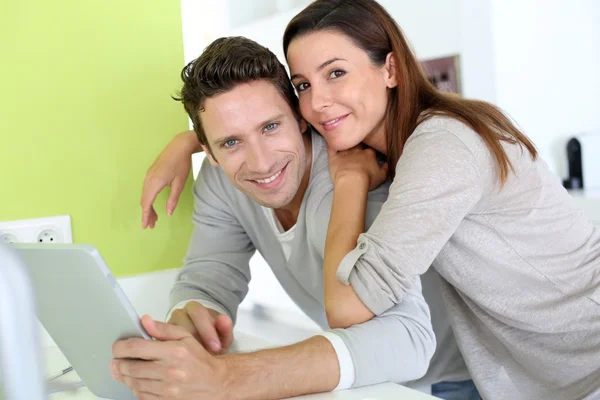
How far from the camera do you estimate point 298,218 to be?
131cm

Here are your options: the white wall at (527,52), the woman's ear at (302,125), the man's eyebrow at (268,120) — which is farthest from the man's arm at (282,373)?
the white wall at (527,52)

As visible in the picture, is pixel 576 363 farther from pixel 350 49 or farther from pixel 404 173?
pixel 350 49

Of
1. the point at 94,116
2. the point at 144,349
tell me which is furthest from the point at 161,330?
the point at 94,116

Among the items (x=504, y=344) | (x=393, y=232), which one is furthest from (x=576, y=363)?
(x=393, y=232)

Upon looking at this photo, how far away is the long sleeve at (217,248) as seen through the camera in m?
1.43

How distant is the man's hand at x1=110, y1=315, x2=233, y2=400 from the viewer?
32.4 inches

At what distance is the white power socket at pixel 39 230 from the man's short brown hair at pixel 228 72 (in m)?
0.41

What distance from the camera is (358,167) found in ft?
4.01

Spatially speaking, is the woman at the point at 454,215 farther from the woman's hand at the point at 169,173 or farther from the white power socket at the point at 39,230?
the white power socket at the point at 39,230

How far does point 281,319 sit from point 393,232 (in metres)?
2.00

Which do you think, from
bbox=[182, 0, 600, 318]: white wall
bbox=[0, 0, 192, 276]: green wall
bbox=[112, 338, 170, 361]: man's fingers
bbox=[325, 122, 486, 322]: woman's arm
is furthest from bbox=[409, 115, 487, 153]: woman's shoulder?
bbox=[182, 0, 600, 318]: white wall

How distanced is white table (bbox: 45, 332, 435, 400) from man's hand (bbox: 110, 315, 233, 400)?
0.12 m

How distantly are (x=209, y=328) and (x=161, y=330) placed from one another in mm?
251

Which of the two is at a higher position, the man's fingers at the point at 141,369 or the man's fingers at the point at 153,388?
the man's fingers at the point at 141,369
